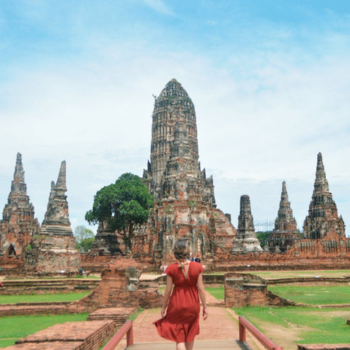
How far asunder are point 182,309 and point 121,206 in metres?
34.2

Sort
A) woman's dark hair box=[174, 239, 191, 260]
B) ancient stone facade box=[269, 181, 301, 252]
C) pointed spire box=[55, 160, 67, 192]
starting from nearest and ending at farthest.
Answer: woman's dark hair box=[174, 239, 191, 260] → pointed spire box=[55, 160, 67, 192] → ancient stone facade box=[269, 181, 301, 252]

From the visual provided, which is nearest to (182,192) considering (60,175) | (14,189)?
(60,175)

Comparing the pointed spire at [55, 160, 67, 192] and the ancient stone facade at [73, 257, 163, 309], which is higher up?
the pointed spire at [55, 160, 67, 192]

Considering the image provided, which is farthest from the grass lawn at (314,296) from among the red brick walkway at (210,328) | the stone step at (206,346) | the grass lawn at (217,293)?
the stone step at (206,346)

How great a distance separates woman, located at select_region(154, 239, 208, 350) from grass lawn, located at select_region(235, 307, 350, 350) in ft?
9.17

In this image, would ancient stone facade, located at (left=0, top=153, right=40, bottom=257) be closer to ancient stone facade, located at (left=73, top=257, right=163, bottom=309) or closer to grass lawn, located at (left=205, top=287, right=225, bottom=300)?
grass lawn, located at (left=205, top=287, right=225, bottom=300)

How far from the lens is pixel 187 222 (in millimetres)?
30234

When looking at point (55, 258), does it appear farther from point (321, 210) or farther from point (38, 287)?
point (321, 210)

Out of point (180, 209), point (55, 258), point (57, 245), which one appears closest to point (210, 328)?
point (55, 258)

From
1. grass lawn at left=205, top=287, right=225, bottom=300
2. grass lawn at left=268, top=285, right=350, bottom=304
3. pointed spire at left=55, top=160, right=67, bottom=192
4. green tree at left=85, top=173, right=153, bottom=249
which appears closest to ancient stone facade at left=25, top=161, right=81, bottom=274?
pointed spire at left=55, top=160, right=67, bottom=192

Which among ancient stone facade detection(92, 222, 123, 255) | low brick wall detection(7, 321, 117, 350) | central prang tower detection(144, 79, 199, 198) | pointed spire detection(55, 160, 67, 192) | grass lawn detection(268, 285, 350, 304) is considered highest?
central prang tower detection(144, 79, 199, 198)

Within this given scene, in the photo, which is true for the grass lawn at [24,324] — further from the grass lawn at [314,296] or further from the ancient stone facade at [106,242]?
the ancient stone facade at [106,242]

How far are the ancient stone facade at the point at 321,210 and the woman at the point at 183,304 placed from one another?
3807cm

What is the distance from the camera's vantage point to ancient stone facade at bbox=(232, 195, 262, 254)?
33406 mm
